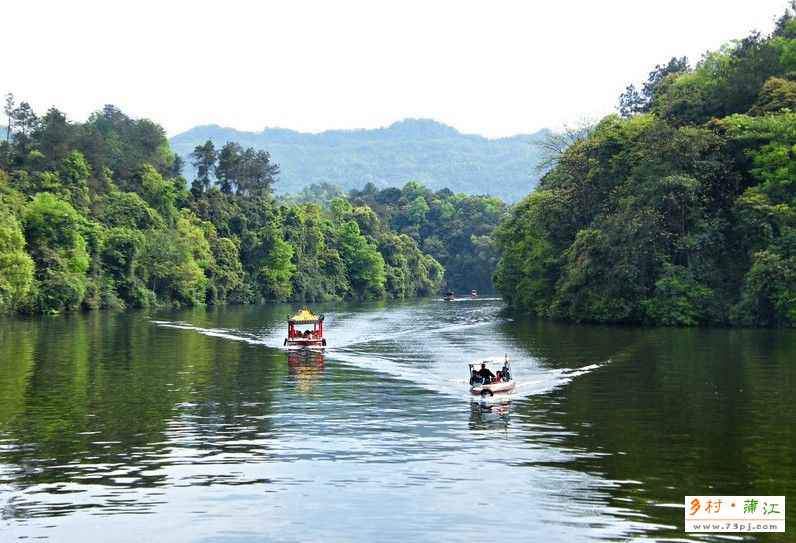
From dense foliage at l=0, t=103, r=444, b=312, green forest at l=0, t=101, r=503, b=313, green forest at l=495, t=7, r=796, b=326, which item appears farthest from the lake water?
green forest at l=0, t=101, r=503, b=313

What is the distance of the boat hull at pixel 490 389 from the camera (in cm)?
4794

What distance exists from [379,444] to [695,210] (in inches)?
2855

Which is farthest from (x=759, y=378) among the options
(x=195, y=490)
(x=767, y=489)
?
(x=195, y=490)

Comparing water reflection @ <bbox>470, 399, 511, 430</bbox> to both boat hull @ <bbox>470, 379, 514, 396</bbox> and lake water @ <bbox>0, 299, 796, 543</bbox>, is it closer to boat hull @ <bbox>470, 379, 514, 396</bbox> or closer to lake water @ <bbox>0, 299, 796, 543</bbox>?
lake water @ <bbox>0, 299, 796, 543</bbox>

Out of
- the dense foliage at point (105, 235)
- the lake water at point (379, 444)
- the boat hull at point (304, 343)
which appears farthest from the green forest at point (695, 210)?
the dense foliage at point (105, 235)

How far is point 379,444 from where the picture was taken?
35094 millimetres

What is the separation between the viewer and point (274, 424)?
130 feet

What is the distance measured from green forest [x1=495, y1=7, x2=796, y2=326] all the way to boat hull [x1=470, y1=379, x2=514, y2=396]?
50.2 meters

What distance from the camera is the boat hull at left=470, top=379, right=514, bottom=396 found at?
4794cm

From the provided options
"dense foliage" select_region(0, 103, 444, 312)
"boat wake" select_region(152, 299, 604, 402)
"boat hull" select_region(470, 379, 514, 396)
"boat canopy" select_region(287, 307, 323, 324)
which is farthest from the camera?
"dense foliage" select_region(0, 103, 444, 312)

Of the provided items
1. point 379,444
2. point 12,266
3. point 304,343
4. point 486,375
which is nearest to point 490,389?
point 486,375

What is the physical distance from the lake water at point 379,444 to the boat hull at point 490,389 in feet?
Answer: 2.99

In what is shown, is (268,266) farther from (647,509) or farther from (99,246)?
(647,509)

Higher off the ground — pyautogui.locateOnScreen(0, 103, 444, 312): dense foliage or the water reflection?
pyautogui.locateOnScreen(0, 103, 444, 312): dense foliage
